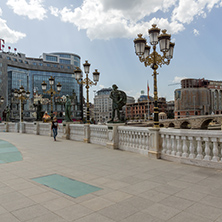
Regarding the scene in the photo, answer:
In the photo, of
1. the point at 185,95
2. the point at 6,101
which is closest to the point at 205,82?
the point at 185,95

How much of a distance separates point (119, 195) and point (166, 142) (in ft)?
14.7

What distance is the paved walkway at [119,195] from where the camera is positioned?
3699 mm

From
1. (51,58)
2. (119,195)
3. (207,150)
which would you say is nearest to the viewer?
(119,195)

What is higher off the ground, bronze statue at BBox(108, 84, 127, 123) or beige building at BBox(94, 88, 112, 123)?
beige building at BBox(94, 88, 112, 123)

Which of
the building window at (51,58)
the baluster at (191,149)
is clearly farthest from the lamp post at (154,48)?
the building window at (51,58)

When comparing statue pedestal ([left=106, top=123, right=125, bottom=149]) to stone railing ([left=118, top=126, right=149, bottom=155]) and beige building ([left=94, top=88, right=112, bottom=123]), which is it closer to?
stone railing ([left=118, top=126, right=149, bottom=155])

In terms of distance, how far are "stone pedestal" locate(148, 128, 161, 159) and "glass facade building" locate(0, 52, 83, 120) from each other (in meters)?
69.5

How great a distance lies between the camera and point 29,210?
3949 mm

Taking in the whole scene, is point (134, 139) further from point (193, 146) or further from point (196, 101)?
point (196, 101)

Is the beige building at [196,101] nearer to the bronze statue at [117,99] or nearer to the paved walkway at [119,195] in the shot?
the bronze statue at [117,99]

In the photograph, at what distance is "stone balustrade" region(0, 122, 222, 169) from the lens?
690cm

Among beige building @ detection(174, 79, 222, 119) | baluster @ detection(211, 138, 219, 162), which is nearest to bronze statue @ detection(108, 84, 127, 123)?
baluster @ detection(211, 138, 219, 162)

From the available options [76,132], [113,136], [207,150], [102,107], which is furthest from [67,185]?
[102,107]

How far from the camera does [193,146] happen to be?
7422mm
